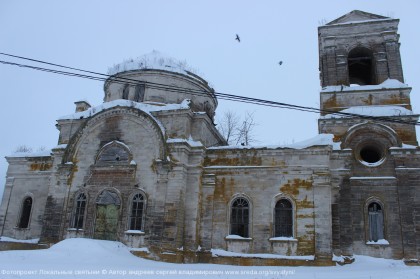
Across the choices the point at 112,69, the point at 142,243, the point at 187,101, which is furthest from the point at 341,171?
the point at 112,69

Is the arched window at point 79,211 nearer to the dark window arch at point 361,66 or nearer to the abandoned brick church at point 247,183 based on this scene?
the abandoned brick church at point 247,183

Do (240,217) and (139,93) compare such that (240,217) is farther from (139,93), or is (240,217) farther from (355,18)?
(355,18)

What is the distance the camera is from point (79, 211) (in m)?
17.7

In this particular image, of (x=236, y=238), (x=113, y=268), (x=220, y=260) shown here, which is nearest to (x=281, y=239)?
(x=236, y=238)

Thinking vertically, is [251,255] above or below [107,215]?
below

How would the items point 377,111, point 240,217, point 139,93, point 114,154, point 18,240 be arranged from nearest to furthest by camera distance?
point 240,217, point 114,154, point 377,111, point 18,240, point 139,93

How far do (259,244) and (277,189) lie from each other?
2387 millimetres

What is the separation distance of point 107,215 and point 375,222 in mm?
11555

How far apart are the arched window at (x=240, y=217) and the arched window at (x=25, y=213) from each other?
442 inches

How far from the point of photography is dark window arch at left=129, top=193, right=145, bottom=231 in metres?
16.6

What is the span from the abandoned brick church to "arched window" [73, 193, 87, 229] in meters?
0.05

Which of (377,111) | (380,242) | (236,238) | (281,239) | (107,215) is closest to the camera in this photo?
(281,239)

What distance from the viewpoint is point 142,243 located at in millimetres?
16078

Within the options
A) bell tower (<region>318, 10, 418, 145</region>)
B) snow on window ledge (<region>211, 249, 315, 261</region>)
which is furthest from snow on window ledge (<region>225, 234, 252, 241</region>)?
bell tower (<region>318, 10, 418, 145</region>)
